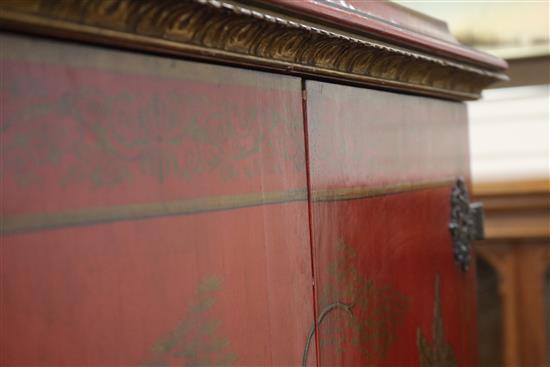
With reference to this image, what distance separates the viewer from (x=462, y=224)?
1.05 m

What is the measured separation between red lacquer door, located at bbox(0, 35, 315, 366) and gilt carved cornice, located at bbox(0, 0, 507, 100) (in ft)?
0.04

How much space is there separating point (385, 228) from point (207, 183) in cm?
32

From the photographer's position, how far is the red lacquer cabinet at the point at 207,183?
0.41 meters

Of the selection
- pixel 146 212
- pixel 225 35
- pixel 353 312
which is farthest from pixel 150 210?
pixel 353 312

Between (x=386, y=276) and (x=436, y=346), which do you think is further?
(x=436, y=346)

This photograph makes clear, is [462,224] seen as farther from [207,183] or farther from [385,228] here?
[207,183]

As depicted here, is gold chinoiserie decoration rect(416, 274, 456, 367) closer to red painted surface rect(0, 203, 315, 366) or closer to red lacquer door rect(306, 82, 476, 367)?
red lacquer door rect(306, 82, 476, 367)

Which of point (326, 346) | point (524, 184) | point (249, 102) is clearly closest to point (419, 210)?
point (326, 346)

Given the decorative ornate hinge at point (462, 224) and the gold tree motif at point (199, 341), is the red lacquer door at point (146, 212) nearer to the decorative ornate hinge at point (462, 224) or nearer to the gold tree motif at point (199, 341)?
→ the gold tree motif at point (199, 341)

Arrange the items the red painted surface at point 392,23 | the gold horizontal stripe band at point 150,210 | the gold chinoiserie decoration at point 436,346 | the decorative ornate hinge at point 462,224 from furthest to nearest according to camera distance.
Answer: the decorative ornate hinge at point 462,224 → the gold chinoiserie decoration at point 436,346 → the red painted surface at point 392,23 → the gold horizontal stripe band at point 150,210

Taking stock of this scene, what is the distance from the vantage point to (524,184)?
2236mm

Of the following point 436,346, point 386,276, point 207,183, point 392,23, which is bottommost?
point 436,346

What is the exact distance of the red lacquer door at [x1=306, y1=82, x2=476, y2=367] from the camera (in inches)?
26.7

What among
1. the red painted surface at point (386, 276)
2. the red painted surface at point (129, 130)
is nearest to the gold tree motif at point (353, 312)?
the red painted surface at point (386, 276)
